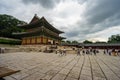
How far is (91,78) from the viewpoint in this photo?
3963mm

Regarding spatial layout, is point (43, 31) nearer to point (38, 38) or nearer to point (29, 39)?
point (38, 38)

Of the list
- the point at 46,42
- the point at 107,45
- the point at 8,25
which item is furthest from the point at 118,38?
the point at 8,25

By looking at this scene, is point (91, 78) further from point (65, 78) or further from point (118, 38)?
point (118, 38)

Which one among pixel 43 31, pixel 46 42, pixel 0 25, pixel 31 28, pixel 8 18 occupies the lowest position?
pixel 46 42

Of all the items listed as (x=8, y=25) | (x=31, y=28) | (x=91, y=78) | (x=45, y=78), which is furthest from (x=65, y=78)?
(x=8, y=25)

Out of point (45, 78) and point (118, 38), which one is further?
point (118, 38)

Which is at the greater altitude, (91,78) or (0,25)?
(0,25)

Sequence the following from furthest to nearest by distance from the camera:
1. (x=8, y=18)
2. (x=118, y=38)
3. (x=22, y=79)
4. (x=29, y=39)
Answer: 1. (x=118, y=38)
2. (x=8, y=18)
3. (x=29, y=39)
4. (x=22, y=79)

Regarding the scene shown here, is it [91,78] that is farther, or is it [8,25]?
[8,25]

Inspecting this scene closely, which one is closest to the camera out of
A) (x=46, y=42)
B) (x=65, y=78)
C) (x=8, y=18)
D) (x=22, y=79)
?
(x=22, y=79)

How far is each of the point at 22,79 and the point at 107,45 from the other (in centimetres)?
4576

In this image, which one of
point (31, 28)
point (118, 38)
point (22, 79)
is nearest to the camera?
point (22, 79)

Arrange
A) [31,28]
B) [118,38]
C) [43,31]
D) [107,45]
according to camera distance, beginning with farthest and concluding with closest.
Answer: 1. [118,38]
2. [107,45]
3. [31,28]
4. [43,31]

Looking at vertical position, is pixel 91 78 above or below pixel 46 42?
below
